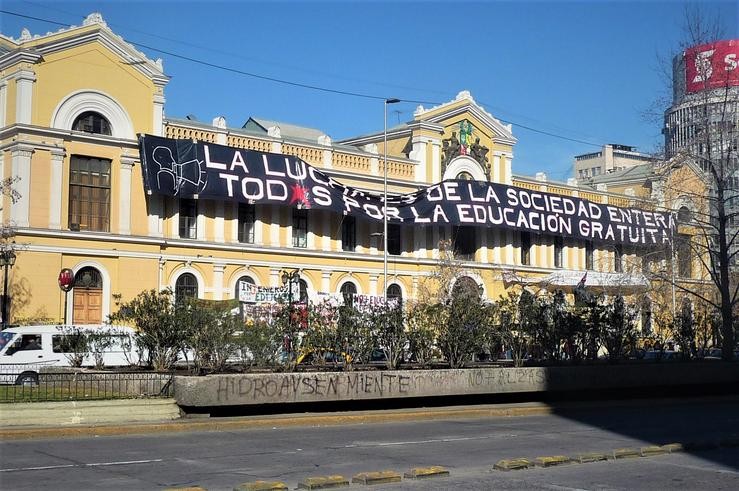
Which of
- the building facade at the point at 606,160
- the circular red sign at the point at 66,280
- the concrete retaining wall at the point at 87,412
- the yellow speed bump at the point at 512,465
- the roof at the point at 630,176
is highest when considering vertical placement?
the building facade at the point at 606,160

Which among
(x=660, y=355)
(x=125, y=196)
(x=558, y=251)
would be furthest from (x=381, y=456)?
(x=558, y=251)

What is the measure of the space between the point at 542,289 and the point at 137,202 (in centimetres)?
2736

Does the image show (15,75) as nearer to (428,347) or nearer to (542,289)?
(428,347)

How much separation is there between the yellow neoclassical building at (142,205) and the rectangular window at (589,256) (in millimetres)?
7950

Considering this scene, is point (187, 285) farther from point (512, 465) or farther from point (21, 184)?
point (512, 465)

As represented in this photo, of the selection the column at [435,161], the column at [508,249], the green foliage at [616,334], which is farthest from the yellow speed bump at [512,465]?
the column at [508,249]

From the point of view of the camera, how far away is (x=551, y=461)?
1423cm

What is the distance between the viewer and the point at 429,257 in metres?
55.5

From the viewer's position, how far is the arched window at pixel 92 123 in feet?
137

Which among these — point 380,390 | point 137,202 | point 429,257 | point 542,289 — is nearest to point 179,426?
point 380,390

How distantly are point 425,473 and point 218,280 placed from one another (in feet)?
110

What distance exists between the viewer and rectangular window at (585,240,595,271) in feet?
214

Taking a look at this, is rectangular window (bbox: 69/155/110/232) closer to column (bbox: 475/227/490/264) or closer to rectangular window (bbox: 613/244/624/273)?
column (bbox: 475/227/490/264)

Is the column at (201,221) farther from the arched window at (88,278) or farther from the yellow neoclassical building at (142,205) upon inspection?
the arched window at (88,278)
